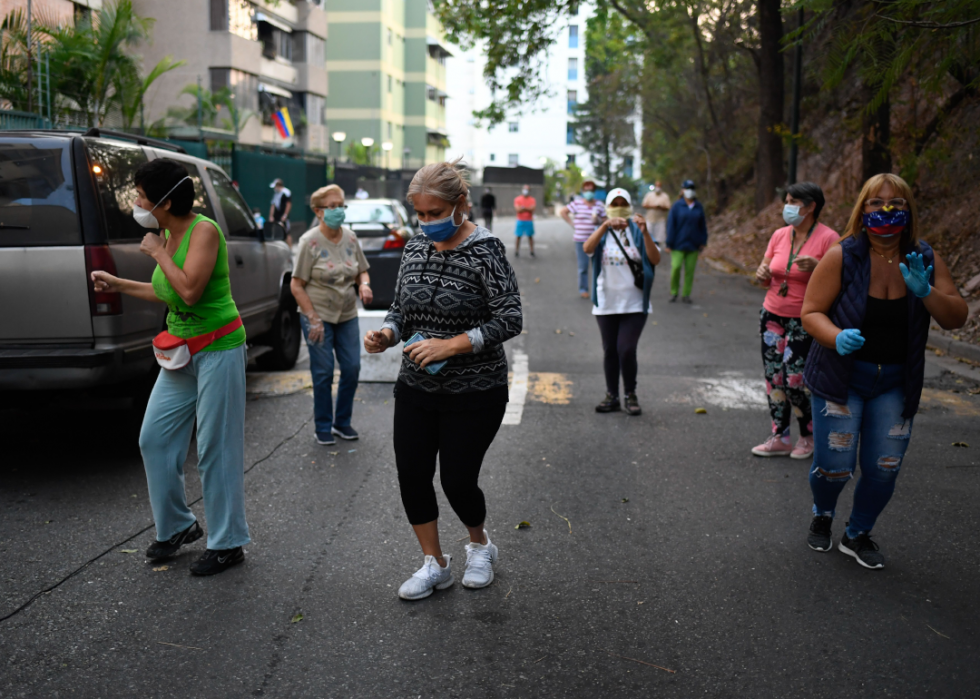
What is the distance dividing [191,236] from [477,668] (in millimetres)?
2291

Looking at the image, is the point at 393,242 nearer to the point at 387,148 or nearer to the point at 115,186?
the point at 115,186

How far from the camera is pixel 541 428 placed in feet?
24.4

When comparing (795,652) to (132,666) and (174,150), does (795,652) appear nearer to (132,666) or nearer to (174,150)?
(132,666)

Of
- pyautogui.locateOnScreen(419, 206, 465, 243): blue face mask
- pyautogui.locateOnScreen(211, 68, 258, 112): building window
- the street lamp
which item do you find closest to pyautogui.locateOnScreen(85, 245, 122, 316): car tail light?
pyautogui.locateOnScreen(419, 206, 465, 243): blue face mask

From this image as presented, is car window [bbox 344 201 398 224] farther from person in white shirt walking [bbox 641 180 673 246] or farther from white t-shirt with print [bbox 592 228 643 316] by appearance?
white t-shirt with print [bbox 592 228 643 316]

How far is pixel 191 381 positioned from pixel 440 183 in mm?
1610

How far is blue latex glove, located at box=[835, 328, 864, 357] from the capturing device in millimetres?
4094

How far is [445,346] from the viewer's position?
381 centimetres

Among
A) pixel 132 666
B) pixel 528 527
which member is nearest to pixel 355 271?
pixel 528 527

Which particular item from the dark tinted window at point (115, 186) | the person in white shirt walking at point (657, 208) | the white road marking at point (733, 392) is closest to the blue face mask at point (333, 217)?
the dark tinted window at point (115, 186)

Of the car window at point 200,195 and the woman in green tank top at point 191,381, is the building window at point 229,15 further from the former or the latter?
the woman in green tank top at point 191,381

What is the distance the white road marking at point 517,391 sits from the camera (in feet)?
25.5

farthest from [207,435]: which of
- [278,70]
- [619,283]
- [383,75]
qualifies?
[383,75]

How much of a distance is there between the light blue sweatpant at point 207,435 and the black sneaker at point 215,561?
0.10ft
